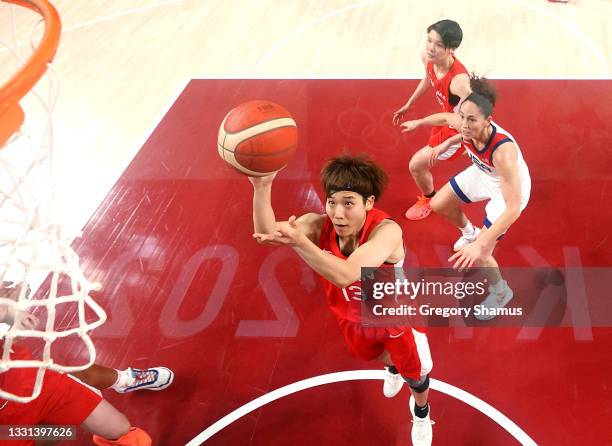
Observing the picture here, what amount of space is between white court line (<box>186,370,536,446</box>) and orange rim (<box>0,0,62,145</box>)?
70.1 inches

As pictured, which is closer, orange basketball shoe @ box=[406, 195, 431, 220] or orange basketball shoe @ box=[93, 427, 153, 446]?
orange basketball shoe @ box=[93, 427, 153, 446]

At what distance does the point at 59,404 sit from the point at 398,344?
1467 millimetres

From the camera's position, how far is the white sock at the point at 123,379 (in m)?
2.98

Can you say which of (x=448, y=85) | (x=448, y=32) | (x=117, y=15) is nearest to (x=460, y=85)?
(x=448, y=85)

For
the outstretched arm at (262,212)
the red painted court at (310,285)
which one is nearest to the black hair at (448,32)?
the red painted court at (310,285)

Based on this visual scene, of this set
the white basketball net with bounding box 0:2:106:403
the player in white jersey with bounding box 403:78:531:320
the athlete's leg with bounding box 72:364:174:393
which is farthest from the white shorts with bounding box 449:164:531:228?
the white basketball net with bounding box 0:2:106:403

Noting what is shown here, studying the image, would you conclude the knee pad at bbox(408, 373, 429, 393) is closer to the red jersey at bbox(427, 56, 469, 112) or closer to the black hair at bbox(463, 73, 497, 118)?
the black hair at bbox(463, 73, 497, 118)

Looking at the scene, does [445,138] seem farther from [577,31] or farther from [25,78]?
[577,31]

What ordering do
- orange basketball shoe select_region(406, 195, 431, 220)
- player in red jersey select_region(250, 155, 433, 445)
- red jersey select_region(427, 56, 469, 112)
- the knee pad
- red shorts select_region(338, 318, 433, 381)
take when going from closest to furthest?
player in red jersey select_region(250, 155, 433, 445)
red shorts select_region(338, 318, 433, 381)
the knee pad
red jersey select_region(427, 56, 469, 112)
orange basketball shoe select_region(406, 195, 431, 220)

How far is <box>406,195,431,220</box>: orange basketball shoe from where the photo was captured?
409 cm

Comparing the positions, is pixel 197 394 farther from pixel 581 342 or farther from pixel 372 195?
pixel 581 342

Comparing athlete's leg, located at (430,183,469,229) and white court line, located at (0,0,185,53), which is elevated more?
white court line, located at (0,0,185,53)

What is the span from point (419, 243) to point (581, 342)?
118 centimetres

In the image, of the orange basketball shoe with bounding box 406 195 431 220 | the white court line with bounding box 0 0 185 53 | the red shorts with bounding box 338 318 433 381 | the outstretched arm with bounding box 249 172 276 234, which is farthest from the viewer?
the white court line with bounding box 0 0 185 53
